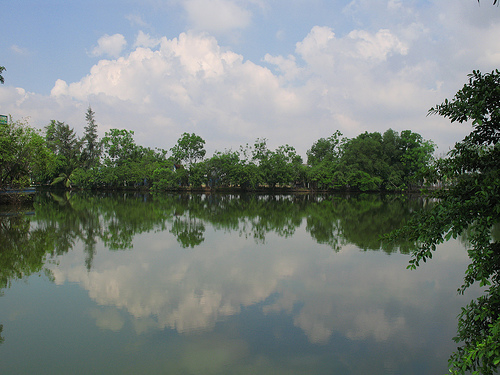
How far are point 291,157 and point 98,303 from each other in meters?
42.1

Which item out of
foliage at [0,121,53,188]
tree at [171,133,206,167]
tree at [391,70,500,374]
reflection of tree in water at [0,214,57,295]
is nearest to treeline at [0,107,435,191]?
tree at [171,133,206,167]

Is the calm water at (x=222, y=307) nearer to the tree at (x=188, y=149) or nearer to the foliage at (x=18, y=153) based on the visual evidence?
the foliage at (x=18, y=153)

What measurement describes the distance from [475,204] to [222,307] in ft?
13.0

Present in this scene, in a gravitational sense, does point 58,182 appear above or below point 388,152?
below

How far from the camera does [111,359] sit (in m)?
3.87

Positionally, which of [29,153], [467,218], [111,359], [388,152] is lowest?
[111,359]

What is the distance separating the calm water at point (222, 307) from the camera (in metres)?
3.90

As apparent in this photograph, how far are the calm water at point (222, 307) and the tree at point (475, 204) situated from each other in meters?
1.63

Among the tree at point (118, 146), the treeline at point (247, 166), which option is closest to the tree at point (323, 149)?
the treeline at point (247, 166)

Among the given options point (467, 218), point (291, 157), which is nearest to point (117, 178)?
point (291, 157)

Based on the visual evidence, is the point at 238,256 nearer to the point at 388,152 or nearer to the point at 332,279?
the point at 332,279

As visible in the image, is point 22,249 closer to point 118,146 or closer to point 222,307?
point 222,307

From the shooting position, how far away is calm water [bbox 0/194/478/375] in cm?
390

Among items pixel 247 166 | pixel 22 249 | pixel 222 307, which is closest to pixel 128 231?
pixel 22 249
